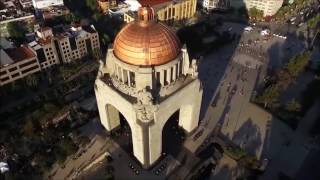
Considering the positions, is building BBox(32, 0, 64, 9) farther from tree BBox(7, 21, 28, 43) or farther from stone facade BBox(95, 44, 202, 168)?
stone facade BBox(95, 44, 202, 168)

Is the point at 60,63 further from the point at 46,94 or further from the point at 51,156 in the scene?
the point at 51,156

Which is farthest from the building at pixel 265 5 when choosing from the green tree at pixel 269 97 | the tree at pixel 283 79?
the green tree at pixel 269 97

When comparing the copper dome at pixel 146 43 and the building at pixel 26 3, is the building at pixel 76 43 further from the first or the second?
the copper dome at pixel 146 43

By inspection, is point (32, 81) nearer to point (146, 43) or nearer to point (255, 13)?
point (146, 43)

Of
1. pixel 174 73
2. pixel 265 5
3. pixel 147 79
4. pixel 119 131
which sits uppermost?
pixel 147 79

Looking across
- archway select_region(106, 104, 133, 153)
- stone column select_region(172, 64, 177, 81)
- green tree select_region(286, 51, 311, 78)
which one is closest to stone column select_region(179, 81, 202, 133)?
stone column select_region(172, 64, 177, 81)

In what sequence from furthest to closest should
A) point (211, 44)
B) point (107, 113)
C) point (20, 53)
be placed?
point (211, 44) → point (20, 53) → point (107, 113)

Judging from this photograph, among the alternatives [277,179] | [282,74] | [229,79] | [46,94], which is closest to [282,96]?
[282,74]

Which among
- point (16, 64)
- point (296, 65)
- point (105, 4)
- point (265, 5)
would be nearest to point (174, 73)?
point (296, 65)

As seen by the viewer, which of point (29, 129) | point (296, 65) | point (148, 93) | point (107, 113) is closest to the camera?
point (148, 93)
